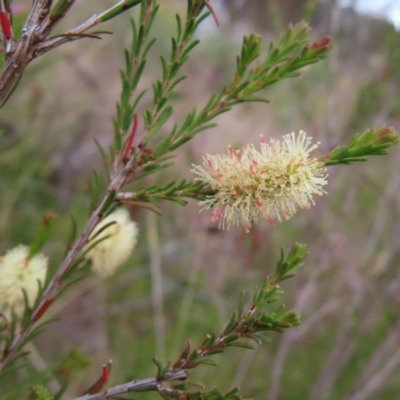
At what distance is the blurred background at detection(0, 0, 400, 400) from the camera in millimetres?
1763

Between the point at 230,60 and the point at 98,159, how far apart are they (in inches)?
120

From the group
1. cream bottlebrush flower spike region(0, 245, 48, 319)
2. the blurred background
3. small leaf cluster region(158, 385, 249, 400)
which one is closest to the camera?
small leaf cluster region(158, 385, 249, 400)

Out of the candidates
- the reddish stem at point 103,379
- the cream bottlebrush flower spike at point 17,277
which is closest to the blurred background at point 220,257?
the cream bottlebrush flower spike at point 17,277

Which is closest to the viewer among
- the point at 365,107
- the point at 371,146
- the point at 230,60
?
the point at 371,146

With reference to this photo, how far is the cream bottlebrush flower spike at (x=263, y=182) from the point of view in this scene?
53 centimetres

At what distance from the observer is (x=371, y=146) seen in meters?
0.49

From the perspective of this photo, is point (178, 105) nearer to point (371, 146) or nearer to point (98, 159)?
point (98, 159)

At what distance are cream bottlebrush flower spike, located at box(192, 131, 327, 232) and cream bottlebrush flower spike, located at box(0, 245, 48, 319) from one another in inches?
14.4

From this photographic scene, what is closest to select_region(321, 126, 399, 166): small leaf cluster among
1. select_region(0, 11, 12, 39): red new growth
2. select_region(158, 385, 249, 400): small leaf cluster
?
select_region(158, 385, 249, 400): small leaf cluster

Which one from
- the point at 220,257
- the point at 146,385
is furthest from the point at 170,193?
the point at 220,257

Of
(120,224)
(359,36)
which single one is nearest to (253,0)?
(359,36)

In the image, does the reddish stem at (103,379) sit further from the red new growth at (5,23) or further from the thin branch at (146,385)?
the red new growth at (5,23)

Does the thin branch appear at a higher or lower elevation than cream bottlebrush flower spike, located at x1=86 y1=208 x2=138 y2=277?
lower

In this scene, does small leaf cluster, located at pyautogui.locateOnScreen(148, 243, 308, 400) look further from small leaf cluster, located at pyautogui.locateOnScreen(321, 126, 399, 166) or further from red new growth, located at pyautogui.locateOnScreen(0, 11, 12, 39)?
red new growth, located at pyautogui.locateOnScreen(0, 11, 12, 39)
